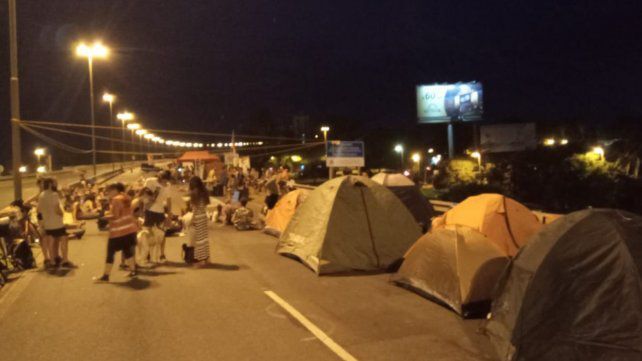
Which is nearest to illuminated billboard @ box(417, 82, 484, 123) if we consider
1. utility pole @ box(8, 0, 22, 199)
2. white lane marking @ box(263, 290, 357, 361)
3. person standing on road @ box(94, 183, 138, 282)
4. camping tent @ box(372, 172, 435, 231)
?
camping tent @ box(372, 172, 435, 231)

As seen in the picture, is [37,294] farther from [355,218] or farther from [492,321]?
[492,321]

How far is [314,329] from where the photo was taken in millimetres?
7031

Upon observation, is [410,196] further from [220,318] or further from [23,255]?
[23,255]

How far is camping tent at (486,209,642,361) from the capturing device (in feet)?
18.1

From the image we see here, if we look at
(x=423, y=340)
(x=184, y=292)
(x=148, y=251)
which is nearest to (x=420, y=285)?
(x=423, y=340)

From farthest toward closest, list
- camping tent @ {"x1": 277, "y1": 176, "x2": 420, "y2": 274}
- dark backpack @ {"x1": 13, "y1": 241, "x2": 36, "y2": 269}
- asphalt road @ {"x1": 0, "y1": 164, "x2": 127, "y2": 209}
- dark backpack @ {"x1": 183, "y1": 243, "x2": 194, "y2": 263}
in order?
asphalt road @ {"x1": 0, "y1": 164, "x2": 127, "y2": 209} → dark backpack @ {"x1": 183, "y1": 243, "x2": 194, "y2": 263} → dark backpack @ {"x1": 13, "y1": 241, "x2": 36, "y2": 269} → camping tent @ {"x1": 277, "y1": 176, "x2": 420, "y2": 274}

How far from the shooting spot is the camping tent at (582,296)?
18.1 feet

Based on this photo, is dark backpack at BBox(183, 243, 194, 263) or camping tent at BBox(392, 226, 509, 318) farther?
dark backpack at BBox(183, 243, 194, 263)

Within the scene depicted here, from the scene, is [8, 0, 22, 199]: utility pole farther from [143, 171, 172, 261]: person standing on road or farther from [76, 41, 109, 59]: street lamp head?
[76, 41, 109, 59]: street lamp head

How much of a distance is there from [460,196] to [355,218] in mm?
19941

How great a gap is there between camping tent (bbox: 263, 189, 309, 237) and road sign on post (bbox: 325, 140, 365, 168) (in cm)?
729

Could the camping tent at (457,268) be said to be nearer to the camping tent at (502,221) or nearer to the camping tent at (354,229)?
the camping tent at (502,221)

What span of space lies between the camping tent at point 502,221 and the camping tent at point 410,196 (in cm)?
527

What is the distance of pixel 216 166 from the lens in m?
37.5
